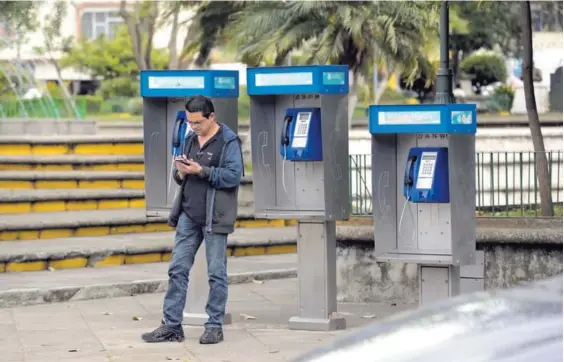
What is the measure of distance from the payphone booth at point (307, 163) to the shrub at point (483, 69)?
39.6 m

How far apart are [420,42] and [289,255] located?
8.16 meters

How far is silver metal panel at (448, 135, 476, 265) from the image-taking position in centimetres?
805

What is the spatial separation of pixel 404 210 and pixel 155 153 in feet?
7.00

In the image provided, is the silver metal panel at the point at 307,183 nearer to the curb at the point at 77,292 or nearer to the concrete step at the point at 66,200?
the curb at the point at 77,292

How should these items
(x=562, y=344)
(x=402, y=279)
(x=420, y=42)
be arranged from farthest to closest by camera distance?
(x=420, y=42)
(x=402, y=279)
(x=562, y=344)

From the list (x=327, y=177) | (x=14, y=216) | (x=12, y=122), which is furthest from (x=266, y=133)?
(x=12, y=122)

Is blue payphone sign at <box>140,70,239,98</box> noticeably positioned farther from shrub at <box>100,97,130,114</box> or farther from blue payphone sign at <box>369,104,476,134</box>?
shrub at <box>100,97,130,114</box>

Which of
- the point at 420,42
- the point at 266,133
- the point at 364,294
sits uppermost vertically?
the point at 420,42

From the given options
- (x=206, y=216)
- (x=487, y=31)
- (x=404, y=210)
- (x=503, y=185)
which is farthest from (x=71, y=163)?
(x=487, y=31)

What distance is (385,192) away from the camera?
865 centimetres

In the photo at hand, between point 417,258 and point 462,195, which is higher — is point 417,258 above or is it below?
below

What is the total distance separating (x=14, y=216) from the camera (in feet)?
45.5

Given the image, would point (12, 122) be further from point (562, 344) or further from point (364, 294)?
point (562, 344)

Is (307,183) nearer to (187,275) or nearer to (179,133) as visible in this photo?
(179,133)
